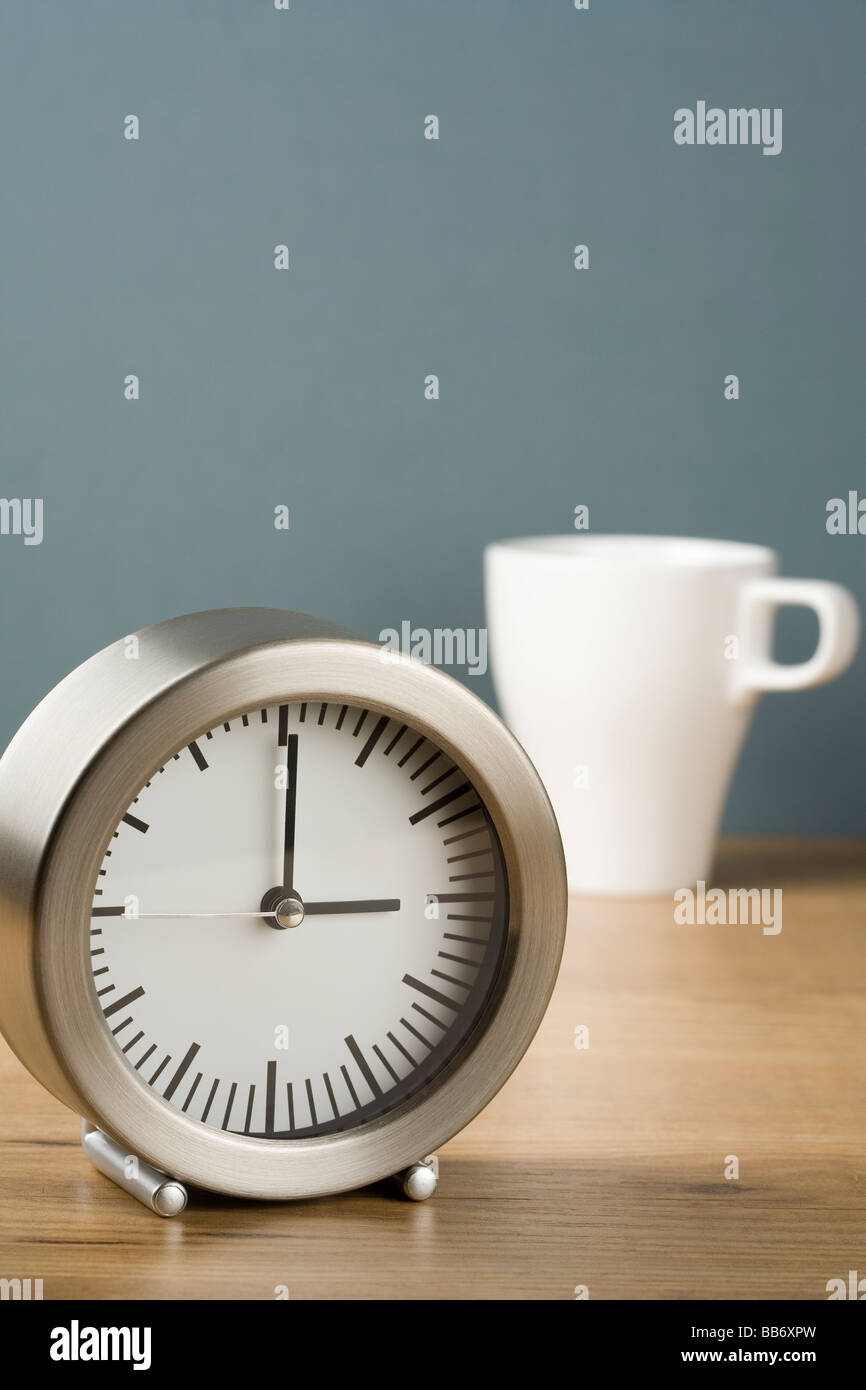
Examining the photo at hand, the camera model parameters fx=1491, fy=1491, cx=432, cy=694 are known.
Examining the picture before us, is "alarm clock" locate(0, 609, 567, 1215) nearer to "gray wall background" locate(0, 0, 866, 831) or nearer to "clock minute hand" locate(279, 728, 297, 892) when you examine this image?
"clock minute hand" locate(279, 728, 297, 892)

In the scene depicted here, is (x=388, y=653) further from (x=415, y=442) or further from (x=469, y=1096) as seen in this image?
(x=415, y=442)

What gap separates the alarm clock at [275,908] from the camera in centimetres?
46

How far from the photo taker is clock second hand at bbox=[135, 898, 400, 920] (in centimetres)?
49

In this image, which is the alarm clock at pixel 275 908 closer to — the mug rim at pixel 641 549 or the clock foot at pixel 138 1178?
the clock foot at pixel 138 1178

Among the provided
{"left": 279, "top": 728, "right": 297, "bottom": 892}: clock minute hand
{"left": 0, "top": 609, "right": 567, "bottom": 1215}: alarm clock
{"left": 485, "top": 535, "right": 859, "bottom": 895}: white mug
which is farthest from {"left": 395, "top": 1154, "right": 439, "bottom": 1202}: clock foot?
{"left": 485, "top": 535, "right": 859, "bottom": 895}: white mug

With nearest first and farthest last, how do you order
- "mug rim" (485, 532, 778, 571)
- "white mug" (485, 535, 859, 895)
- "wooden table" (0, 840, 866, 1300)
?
"wooden table" (0, 840, 866, 1300)
"white mug" (485, 535, 859, 895)
"mug rim" (485, 532, 778, 571)

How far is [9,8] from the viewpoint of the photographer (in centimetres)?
111

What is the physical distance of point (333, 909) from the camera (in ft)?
1.66

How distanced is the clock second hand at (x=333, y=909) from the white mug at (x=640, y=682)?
1.42 ft

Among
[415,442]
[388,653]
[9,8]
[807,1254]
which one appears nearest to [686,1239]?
[807,1254]

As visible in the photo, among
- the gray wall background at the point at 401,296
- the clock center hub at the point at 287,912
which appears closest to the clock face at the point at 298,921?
the clock center hub at the point at 287,912

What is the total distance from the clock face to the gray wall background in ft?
2.16

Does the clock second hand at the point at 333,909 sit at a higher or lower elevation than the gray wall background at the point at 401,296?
lower

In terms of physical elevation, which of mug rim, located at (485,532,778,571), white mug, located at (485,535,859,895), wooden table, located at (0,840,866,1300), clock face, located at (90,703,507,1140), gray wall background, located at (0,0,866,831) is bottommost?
wooden table, located at (0,840,866,1300)
